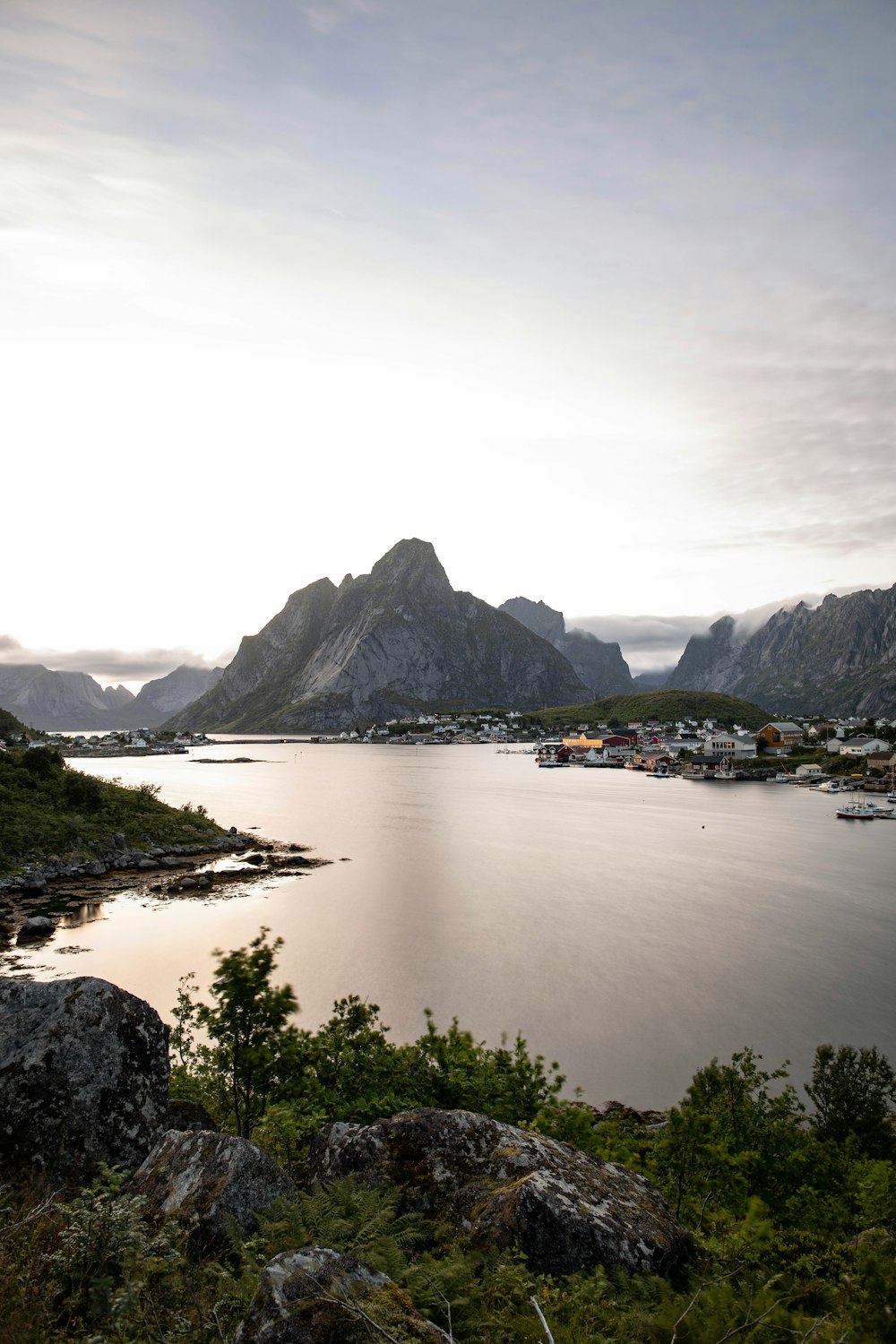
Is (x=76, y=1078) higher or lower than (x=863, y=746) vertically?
higher

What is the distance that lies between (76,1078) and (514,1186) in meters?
4.90

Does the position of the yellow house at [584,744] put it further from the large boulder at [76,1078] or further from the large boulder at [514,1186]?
the large boulder at [76,1078]

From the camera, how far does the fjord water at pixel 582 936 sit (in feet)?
73.7

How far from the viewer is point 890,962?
29703mm

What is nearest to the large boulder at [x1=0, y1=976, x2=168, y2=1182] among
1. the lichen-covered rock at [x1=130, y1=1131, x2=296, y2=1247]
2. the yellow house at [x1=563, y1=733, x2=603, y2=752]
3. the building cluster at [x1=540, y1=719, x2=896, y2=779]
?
the lichen-covered rock at [x1=130, y1=1131, x2=296, y2=1247]

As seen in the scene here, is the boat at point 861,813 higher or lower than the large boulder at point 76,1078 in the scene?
lower

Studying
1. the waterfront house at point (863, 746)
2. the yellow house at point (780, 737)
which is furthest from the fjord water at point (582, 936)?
the yellow house at point (780, 737)

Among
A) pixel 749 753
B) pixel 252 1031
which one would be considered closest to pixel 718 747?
pixel 749 753

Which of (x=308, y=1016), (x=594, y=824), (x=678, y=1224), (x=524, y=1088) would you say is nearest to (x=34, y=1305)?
(x=678, y=1224)

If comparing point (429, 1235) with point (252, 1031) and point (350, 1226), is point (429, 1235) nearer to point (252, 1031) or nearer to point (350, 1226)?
point (350, 1226)

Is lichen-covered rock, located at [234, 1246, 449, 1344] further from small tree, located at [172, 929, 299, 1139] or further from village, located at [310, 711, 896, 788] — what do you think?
village, located at [310, 711, 896, 788]

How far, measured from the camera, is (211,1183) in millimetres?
→ 6184

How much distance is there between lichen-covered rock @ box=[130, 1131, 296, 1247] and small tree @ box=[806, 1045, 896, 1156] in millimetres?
13156

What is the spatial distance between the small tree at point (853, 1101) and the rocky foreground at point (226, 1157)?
10.0 metres
